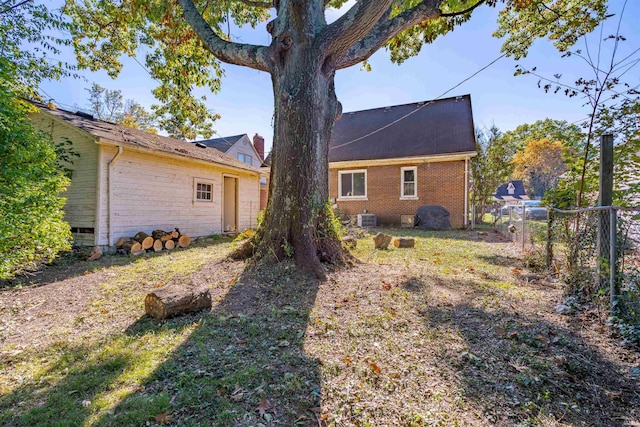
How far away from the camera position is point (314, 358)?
246 cm

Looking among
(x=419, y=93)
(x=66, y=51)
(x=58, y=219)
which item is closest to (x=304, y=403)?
(x=58, y=219)

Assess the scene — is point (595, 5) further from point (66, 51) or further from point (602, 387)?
point (66, 51)

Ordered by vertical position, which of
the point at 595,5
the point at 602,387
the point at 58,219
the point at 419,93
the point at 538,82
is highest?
the point at 419,93

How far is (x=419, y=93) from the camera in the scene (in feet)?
55.7

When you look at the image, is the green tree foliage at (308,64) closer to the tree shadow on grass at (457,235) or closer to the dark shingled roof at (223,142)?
the tree shadow on grass at (457,235)

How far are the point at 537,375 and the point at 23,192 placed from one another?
636cm

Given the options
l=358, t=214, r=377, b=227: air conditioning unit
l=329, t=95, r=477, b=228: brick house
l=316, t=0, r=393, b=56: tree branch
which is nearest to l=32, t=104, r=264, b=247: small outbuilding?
l=316, t=0, r=393, b=56: tree branch

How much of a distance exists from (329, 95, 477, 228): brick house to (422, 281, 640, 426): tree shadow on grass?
11277 millimetres

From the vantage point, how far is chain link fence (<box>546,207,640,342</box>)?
116 inches

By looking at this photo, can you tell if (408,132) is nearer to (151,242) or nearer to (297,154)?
(297,154)

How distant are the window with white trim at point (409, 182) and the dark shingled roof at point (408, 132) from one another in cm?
75

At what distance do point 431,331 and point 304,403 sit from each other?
1.62m

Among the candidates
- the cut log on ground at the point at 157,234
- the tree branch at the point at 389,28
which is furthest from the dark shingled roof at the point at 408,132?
the cut log on ground at the point at 157,234

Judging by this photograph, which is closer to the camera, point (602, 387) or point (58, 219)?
point (602, 387)
